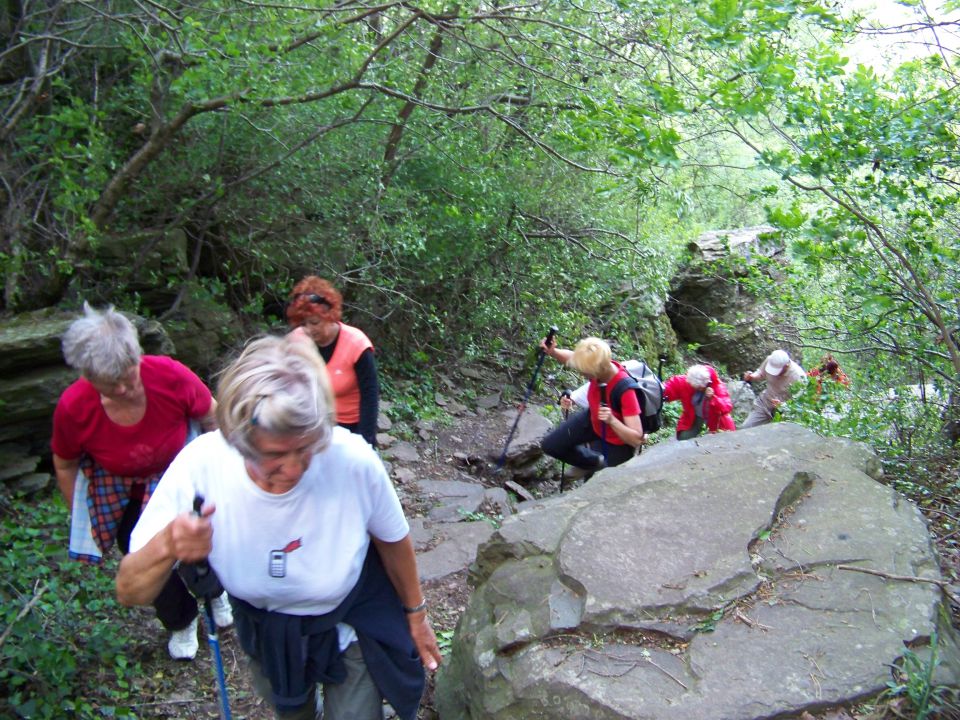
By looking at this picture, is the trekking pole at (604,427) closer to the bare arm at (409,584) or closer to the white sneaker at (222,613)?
the white sneaker at (222,613)

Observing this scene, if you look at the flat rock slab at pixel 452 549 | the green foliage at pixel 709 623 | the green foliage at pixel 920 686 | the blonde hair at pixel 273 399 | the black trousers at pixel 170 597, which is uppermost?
the blonde hair at pixel 273 399

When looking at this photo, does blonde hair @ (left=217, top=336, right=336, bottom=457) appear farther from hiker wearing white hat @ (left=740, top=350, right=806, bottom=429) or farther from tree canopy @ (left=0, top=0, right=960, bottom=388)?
hiker wearing white hat @ (left=740, top=350, right=806, bottom=429)

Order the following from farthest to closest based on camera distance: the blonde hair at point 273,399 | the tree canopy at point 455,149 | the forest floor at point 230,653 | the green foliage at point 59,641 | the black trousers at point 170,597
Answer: the tree canopy at point 455,149
the forest floor at point 230,653
the green foliage at point 59,641
the black trousers at point 170,597
the blonde hair at point 273,399

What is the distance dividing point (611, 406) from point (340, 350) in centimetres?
227

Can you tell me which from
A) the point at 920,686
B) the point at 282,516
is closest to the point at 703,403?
the point at 920,686

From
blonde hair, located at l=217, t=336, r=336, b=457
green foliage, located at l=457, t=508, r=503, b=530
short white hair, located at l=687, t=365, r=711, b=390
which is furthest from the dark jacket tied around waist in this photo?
short white hair, located at l=687, t=365, r=711, b=390

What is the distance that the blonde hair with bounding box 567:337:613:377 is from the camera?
5513 millimetres

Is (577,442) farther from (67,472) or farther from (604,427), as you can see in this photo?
(67,472)

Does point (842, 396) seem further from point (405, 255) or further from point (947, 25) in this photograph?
point (405, 255)

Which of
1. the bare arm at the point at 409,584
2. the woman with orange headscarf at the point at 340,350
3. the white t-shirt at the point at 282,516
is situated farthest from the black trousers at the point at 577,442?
Answer: the white t-shirt at the point at 282,516

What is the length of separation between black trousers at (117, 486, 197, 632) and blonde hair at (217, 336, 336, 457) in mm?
879

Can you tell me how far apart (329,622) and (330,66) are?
232 inches

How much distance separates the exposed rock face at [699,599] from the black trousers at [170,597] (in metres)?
1.20

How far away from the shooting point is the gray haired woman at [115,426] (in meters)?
3.06
